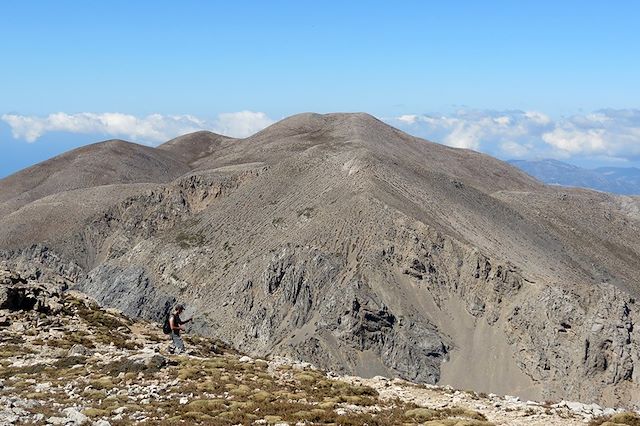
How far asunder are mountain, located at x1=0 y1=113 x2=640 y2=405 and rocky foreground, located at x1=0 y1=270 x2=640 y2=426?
54.5 meters

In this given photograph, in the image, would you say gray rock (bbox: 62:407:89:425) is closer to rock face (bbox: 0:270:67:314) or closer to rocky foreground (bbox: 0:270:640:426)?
rocky foreground (bbox: 0:270:640:426)

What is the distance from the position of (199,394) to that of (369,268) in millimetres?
70320

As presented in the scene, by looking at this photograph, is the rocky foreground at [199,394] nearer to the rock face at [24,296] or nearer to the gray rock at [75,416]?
the gray rock at [75,416]

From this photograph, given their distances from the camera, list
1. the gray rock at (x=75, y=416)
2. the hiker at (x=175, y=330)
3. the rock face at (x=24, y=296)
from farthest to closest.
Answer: the rock face at (x=24, y=296) → the hiker at (x=175, y=330) → the gray rock at (x=75, y=416)

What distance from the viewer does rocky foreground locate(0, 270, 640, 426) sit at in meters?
21.3

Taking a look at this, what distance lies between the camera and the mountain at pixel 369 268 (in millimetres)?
84188

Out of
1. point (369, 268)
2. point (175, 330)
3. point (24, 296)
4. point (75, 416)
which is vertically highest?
point (369, 268)

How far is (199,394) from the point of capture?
2403cm

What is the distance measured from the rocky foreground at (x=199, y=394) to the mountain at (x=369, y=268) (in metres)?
54.5

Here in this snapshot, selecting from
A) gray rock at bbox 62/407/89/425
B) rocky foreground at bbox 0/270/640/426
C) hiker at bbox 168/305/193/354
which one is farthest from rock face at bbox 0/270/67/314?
gray rock at bbox 62/407/89/425

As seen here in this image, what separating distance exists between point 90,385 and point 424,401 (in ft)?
41.2

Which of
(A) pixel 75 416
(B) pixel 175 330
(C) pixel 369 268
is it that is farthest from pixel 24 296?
(C) pixel 369 268

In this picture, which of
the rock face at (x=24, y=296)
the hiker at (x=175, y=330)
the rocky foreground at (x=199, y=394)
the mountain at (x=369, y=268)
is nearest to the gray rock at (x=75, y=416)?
the rocky foreground at (x=199, y=394)

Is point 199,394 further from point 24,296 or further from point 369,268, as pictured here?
point 369,268
